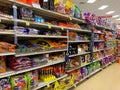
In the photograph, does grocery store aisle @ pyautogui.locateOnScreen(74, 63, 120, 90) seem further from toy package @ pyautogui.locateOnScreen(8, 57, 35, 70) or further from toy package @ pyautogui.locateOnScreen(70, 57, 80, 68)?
toy package @ pyautogui.locateOnScreen(8, 57, 35, 70)

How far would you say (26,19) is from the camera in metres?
2.58

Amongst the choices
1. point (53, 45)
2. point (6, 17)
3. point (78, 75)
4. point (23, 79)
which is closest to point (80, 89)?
point (78, 75)

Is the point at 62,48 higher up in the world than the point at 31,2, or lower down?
lower down

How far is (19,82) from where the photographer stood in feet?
8.17

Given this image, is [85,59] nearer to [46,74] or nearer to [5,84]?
[46,74]

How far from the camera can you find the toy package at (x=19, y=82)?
2400 mm

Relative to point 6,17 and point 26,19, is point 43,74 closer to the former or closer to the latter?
point 26,19

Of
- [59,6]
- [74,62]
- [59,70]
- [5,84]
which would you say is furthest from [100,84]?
[5,84]

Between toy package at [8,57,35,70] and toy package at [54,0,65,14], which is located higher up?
toy package at [54,0,65,14]

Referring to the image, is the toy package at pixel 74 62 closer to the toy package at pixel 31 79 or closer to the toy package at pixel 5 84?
the toy package at pixel 31 79

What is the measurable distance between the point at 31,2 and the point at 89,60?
3204 millimetres

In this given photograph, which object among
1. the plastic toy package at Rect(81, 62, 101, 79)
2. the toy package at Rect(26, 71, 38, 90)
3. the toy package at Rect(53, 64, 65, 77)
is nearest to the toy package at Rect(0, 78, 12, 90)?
the toy package at Rect(26, 71, 38, 90)

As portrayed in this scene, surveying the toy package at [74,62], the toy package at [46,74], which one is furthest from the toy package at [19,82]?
the toy package at [74,62]

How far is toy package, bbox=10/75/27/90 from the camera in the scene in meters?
2.40
